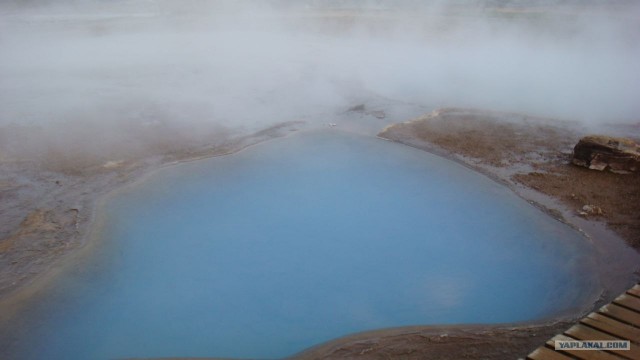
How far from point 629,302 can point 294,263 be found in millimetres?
2260

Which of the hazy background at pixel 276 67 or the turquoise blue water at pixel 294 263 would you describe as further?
the hazy background at pixel 276 67

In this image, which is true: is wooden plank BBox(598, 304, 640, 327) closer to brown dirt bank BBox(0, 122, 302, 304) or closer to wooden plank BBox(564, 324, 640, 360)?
wooden plank BBox(564, 324, 640, 360)

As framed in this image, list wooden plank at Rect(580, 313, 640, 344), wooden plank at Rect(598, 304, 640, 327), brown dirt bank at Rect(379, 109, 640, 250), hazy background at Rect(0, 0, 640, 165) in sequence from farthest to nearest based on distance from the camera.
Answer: hazy background at Rect(0, 0, 640, 165) < brown dirt bank at Rect(379, 109, 640, 250) < wooden plank at Rect(598, 304, 640, 327) < wooden plank at Rect(580, 313, 640, 344)

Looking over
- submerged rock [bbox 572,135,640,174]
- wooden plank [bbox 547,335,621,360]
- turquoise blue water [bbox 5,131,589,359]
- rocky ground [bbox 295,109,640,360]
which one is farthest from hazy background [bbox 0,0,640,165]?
wooden plank [bbox 547,335,621,360]

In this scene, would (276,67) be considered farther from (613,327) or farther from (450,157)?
(613,327)

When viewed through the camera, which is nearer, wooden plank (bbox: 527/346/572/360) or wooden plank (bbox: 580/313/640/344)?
wooden plank (bbox: 527/346/572/360)

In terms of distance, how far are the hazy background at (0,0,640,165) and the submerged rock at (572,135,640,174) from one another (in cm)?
187

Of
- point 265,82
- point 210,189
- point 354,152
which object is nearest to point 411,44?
point 265,82

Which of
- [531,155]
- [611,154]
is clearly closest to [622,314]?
[611,154]

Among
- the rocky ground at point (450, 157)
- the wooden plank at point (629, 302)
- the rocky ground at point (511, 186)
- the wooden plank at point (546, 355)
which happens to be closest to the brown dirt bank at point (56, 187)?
the rocky ground at point (450, 157)

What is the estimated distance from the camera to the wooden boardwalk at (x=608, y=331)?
2.37 metres

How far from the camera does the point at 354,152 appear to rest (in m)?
5.95

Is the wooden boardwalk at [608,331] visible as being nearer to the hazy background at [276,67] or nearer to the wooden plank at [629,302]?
the wooden plank at [629,302]

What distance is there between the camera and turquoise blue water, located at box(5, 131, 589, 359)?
10.5 ft
